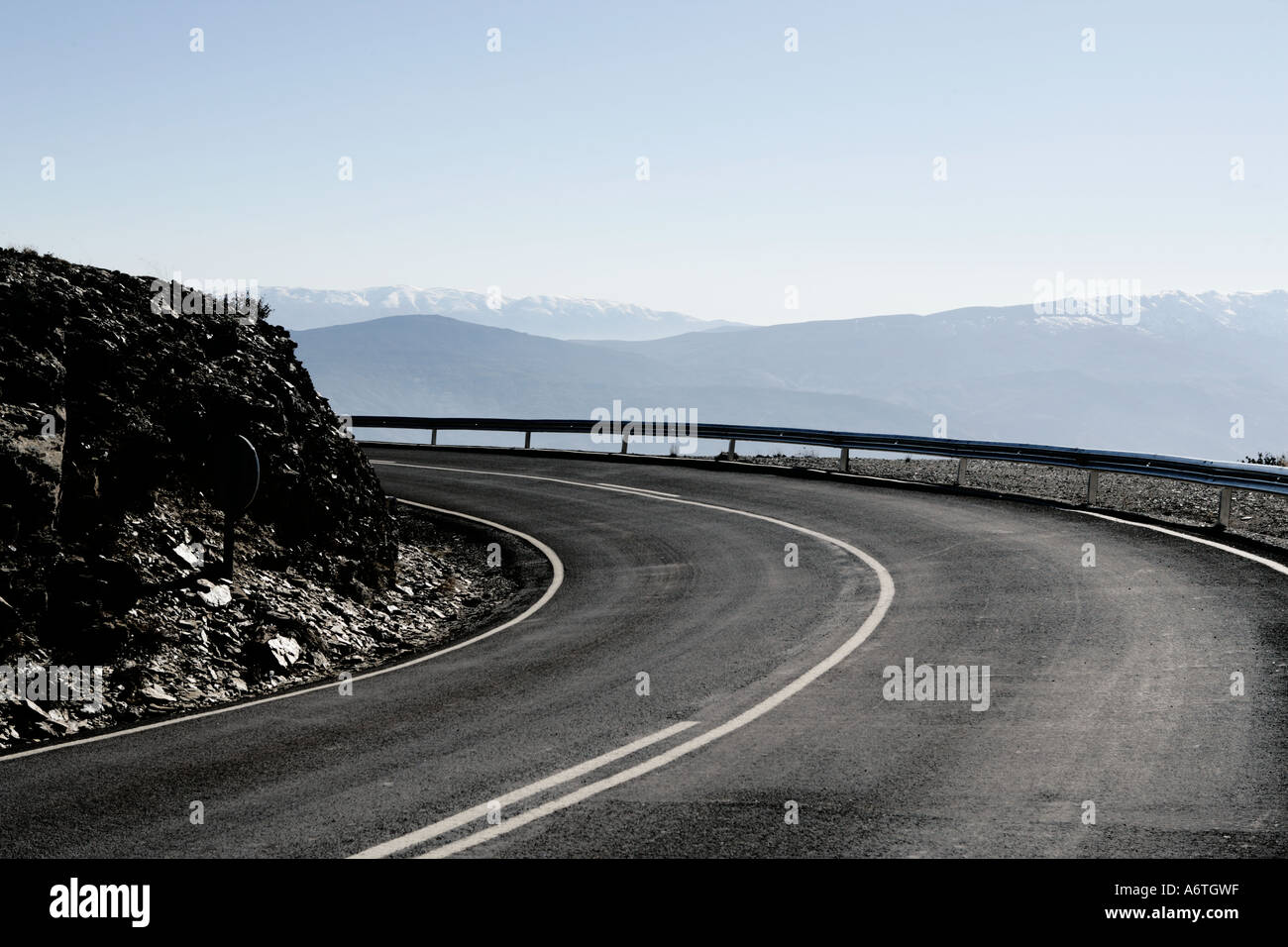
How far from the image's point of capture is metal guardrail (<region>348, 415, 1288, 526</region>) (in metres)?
16.3

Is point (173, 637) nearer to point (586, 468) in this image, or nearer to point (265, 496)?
point (265, 496)

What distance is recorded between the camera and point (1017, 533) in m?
16.1

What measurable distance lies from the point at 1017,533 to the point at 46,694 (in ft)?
41.8

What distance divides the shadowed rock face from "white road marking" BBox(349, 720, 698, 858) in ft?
17.8

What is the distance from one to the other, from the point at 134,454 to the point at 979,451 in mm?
17071

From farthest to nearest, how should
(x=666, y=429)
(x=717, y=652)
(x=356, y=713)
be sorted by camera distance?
(x=666, y=429) < (x=717, y=652) < (x=356, y=713)

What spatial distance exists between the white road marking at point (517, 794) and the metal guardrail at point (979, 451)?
1017 cm

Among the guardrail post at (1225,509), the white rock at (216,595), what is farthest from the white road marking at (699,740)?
the white rock at (216,595)

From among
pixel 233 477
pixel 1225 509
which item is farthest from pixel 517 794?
pixel 1225 509
